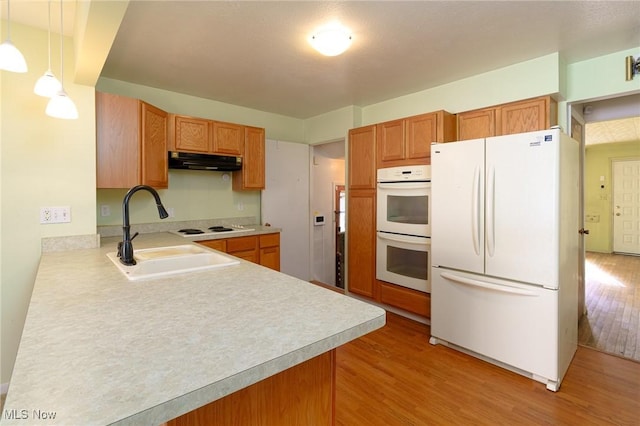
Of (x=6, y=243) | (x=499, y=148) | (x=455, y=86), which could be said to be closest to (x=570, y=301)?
(x=499, y=148)

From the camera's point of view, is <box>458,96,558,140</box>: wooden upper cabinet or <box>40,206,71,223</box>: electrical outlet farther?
<box>458,96,558,140</box>: wooden upper cabinet

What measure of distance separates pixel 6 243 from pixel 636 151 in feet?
31.8

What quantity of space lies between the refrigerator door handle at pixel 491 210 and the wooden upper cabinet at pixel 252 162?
2511 millimetres

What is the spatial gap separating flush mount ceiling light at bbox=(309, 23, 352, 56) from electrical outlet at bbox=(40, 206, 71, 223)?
2.12 m

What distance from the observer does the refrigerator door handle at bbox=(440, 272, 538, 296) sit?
6.92 feet

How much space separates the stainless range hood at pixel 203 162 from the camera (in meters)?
3.09

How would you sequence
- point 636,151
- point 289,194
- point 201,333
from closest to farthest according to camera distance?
1. point 201,333
2. point 289,194
3. point 636,151

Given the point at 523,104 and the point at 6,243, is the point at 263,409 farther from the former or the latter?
the point at 523,104

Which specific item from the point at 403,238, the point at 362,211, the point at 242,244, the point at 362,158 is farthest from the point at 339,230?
the point at 242,244

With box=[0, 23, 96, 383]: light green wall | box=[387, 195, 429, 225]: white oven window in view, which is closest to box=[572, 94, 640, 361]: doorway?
box=[387, 195, 429, 225]: white oven window

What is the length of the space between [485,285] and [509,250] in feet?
1.03

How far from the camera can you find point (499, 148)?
7.29ft

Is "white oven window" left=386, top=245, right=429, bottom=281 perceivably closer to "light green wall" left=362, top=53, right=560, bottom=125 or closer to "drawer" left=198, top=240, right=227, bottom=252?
"light green wall" left=362, top=53, right=560, bottom=125

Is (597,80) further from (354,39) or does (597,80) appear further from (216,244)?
(216,244)
